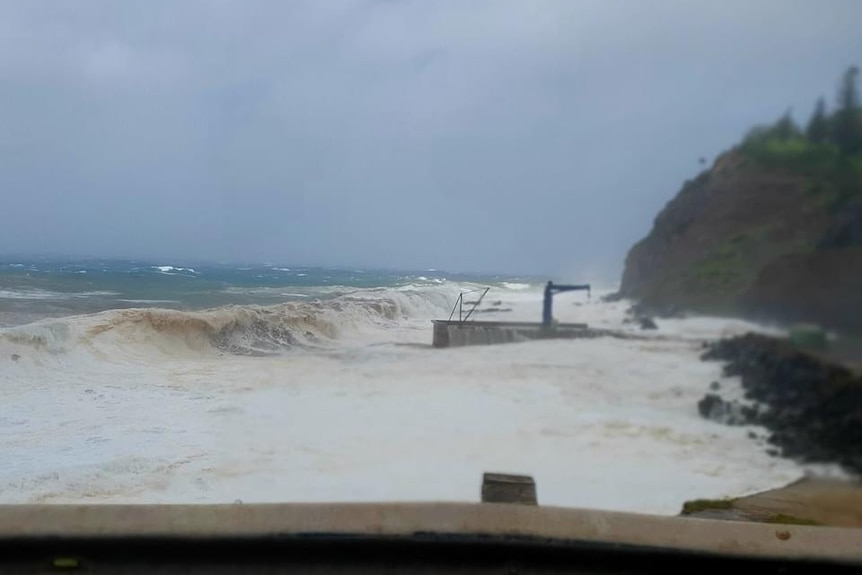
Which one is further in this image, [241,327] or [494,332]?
[241,327]

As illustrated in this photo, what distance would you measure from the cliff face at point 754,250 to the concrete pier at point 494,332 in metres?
0.30

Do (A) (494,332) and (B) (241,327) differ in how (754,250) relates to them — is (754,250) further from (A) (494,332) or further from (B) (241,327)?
(B) (241,327)

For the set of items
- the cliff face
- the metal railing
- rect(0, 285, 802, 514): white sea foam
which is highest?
the cliff face

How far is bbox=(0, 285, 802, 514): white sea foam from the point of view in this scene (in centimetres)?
305

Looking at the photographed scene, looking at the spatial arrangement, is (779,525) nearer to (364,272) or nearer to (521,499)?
(521,499)

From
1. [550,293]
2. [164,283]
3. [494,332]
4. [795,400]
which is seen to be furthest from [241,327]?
[795,400]

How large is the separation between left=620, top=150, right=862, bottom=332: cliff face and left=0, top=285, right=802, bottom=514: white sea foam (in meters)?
0.15

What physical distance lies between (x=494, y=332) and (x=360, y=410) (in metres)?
0.66

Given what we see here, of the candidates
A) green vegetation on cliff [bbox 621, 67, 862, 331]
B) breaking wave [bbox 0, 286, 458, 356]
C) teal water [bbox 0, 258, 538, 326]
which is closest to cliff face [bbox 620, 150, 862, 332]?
green vegetation on cliff [bbox 621, 67, 862, 331]

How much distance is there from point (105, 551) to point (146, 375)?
0.99m

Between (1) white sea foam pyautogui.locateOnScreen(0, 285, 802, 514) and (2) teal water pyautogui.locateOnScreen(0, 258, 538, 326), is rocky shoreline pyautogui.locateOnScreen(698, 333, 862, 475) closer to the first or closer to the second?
(1) white sea foam pyautogui.locateOnScreen(0, 285, 802, 514)

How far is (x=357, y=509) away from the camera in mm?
3064

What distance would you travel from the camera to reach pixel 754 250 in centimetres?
298

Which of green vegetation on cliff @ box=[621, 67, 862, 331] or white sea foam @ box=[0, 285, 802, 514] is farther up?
green vegetation on cliff @ box=[621, 67, 862, 331]
